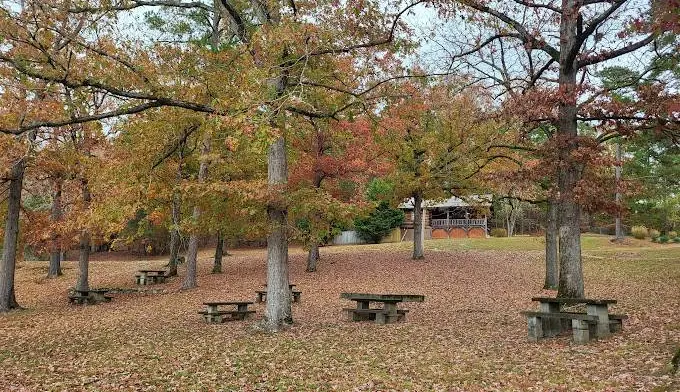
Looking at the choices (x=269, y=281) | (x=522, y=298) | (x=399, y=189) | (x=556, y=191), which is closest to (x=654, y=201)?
(x=399, y=189)

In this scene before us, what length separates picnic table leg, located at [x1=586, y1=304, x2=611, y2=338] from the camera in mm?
8375

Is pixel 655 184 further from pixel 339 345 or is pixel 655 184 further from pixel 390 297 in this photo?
pixel 339 345

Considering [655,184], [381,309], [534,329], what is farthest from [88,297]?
[655,184]

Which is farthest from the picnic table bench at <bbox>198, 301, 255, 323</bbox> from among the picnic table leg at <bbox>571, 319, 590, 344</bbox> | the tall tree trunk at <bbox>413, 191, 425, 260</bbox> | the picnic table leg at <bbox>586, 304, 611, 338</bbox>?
the tall tree trunk at <bbox>413, 191, 425, 260</bbox>

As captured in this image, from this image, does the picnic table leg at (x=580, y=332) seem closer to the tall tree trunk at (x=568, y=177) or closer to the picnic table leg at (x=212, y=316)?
the tall tree trunk at (x=568, y=177)

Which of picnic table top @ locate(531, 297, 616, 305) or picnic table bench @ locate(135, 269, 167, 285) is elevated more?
picnic table top @ locate(531, 297, 616, 305)

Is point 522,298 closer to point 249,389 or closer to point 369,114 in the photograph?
point 369,114

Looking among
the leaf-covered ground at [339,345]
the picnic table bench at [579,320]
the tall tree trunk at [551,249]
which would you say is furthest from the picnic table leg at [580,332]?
the tall tree trunk at [551,249]

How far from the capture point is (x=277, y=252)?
10742 mm

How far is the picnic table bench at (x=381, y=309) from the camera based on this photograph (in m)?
11.0

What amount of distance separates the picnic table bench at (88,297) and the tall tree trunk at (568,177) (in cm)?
1387

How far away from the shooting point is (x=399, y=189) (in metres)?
23.9

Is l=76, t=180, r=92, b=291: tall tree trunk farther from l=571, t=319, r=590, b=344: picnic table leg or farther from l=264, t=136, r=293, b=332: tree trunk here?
l=571, t=319, r=590, b=344: picnic table leg

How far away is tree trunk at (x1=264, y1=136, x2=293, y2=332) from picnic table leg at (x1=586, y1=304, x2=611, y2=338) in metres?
5.64
